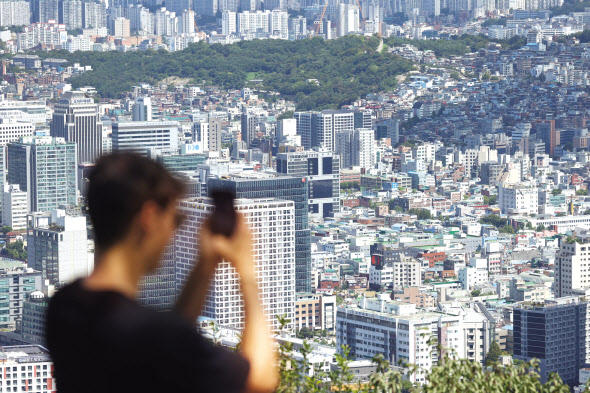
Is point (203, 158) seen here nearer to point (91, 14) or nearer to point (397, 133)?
point (397, 133)

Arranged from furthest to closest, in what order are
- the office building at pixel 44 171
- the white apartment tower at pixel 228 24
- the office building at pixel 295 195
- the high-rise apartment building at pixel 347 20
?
the white apartment tower at pixel 228 24
the high-rise apartment building at pixel 347 20
the office building at pixel 44 171
the office building at pixel 295 195

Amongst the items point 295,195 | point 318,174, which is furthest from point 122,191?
point 318,174

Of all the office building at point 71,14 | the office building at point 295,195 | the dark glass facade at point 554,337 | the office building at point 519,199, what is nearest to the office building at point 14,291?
the office building at point 295,195

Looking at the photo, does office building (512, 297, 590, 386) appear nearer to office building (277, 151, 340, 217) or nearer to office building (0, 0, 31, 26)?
office building (277, 151, 340, 217)

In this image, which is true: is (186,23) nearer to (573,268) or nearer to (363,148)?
(363,148)

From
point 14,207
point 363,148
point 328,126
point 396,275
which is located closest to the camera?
point 396,275

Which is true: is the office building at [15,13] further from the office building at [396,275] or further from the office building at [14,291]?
the office building at [14,291]
